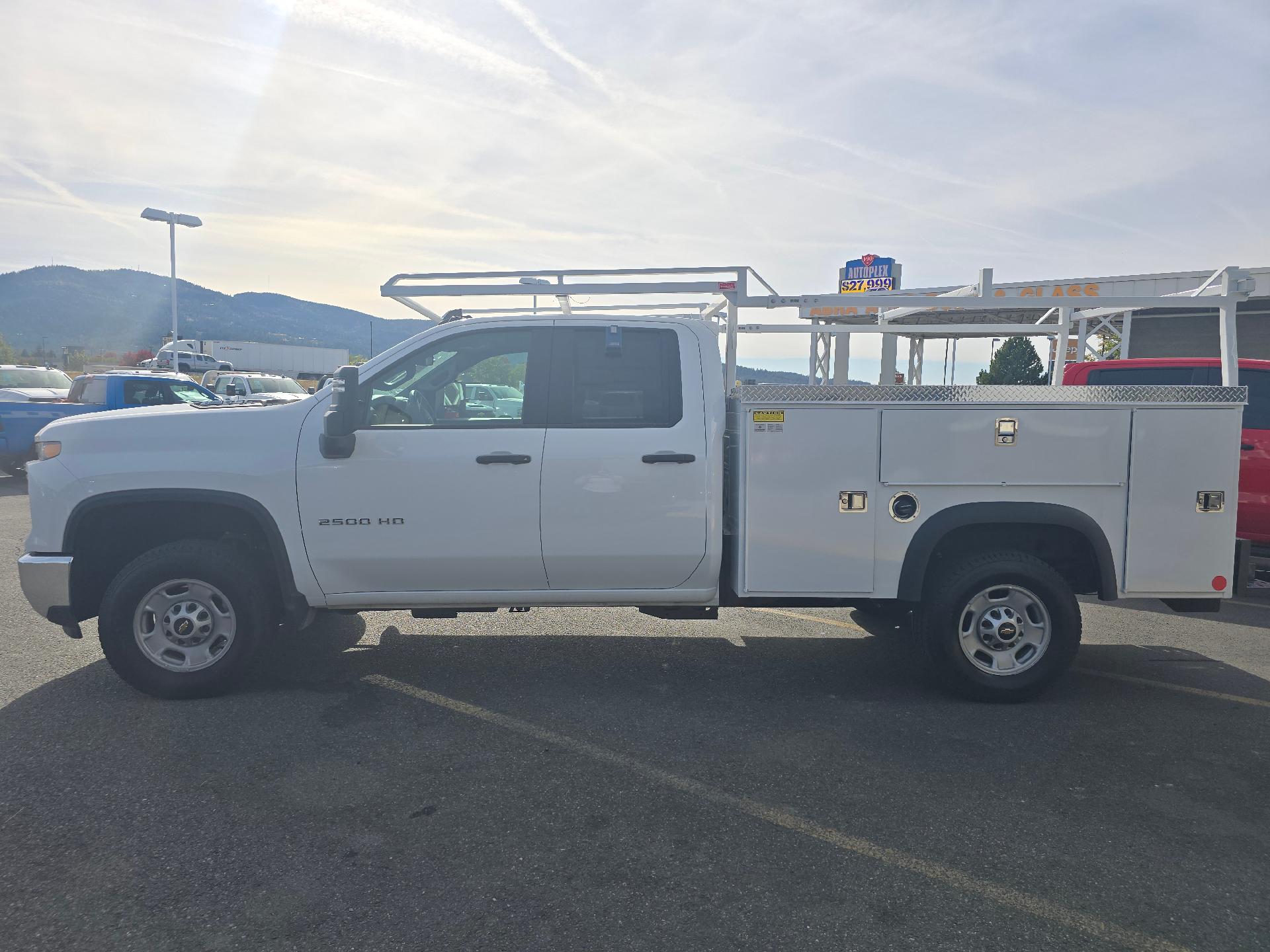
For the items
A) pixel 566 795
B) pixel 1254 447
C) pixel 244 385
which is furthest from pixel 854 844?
pixel 244 385

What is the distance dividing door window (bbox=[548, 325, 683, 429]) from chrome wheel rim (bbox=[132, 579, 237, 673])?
6.82 ft

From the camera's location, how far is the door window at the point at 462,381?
16.1 ft

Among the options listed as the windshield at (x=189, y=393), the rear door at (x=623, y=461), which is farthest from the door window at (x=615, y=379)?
the windshield at (x=189, y=393)

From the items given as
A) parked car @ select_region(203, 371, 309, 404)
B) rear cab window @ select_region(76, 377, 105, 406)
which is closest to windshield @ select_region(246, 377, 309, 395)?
parked car @ select_region(203, 371, 309, 404)

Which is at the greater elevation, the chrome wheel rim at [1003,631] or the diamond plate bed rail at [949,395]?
the diamond plate bed rail at [949,395]

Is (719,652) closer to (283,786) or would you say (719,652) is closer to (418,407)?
(418,407)

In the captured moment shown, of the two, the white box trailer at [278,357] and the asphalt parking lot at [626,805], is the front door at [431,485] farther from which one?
the white box trailer at [278,357]

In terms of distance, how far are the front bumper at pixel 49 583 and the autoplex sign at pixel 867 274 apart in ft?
99.0

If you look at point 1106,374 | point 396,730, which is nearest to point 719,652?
point 396,730

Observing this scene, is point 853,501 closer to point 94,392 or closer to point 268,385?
point 94,392

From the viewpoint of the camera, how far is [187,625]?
16.2ft

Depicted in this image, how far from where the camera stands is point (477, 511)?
4.87m

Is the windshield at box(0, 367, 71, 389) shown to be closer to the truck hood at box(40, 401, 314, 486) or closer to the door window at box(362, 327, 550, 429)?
the truck hood at box(40, 401, 314, 486)

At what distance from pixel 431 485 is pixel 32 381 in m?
17.2
